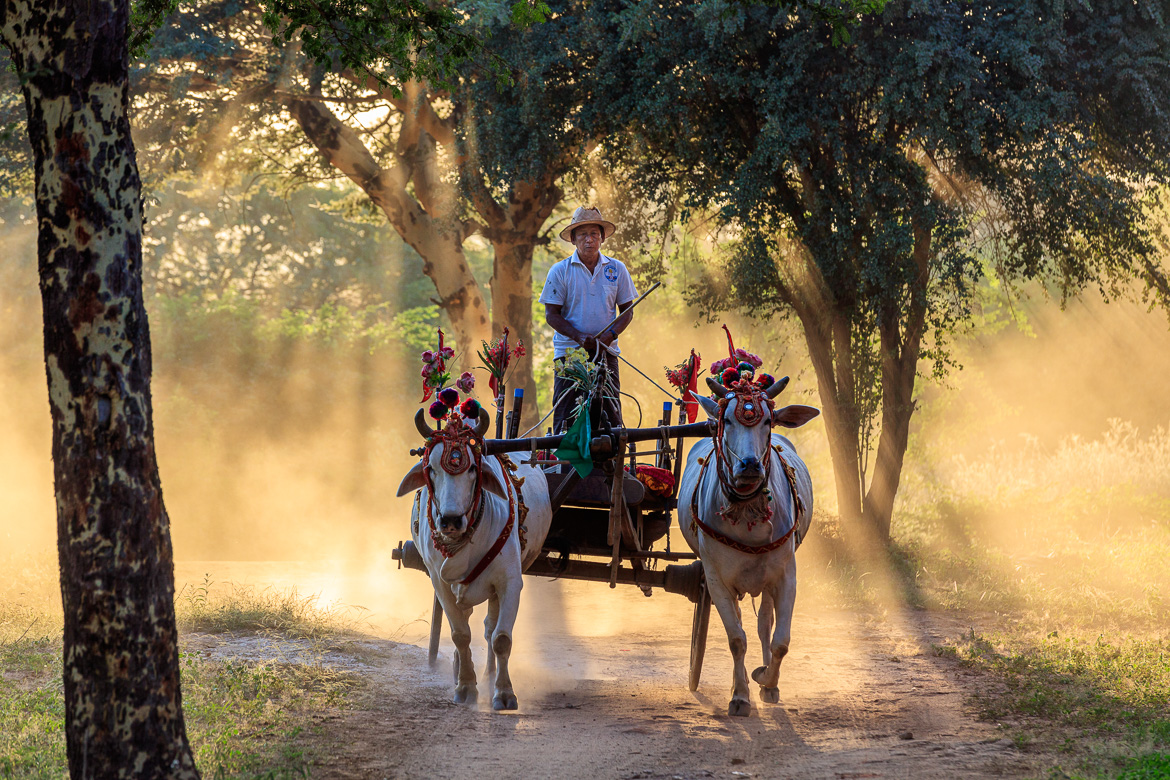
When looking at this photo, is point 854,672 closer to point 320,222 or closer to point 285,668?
point 285,668

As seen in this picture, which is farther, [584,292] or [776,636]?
[584,292]

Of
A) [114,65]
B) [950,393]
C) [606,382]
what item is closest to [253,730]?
[606,382]

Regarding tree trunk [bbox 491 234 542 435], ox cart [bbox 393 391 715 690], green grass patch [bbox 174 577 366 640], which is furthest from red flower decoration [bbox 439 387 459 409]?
tree trunk [bbox 491 234 542 435]

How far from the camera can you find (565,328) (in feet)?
25.0

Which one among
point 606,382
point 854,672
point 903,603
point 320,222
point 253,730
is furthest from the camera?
point 320,222

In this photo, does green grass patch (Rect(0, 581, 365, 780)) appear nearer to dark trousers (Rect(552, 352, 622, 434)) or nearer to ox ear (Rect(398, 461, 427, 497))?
ox ear (Rect(398, 461, 427, 497))

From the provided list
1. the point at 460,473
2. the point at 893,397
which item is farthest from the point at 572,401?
the point at 893,397

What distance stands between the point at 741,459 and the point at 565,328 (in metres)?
2.32

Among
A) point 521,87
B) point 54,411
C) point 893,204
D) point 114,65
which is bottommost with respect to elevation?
point 54,411

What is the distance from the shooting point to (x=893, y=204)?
11359 millimetres

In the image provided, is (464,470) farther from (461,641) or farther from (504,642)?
(461,641)

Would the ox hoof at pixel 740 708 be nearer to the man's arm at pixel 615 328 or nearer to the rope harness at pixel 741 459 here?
the rope harness at pixel 741 459

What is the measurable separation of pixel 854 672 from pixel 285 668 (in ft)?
14.3

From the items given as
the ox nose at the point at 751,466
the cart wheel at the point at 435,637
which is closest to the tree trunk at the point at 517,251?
the cart wheel at the point at 435,637
